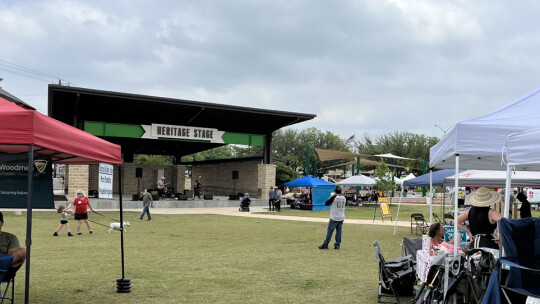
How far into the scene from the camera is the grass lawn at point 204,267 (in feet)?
24.3

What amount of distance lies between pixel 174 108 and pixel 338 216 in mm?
20777

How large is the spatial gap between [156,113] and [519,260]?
2939cm

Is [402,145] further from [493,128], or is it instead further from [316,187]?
[493,128]

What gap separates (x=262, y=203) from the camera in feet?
→ 115

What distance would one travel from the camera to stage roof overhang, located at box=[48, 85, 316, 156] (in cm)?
2847

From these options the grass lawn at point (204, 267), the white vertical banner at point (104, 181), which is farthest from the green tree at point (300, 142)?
the white vertical banner at point (104, 181)

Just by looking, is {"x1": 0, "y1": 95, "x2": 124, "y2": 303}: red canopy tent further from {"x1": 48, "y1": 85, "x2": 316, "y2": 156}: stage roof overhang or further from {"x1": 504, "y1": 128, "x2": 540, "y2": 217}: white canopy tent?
{"x1": 48, "y1": 85, "x2": 316, "y2": 156}: stage roof overhang

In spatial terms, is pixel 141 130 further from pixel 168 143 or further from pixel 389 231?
pixel 389 231

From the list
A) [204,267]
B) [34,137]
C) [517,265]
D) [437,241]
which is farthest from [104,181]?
[517,265]

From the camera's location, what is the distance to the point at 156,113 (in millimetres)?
32562

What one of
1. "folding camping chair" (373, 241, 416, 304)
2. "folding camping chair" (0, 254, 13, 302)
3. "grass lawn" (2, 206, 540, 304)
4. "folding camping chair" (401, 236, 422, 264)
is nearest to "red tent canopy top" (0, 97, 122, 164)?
"folding camping chair" (0, 254, 13, 302)

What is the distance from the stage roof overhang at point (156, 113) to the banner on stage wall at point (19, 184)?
2071 cm

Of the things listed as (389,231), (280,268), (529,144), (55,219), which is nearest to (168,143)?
(55,219)

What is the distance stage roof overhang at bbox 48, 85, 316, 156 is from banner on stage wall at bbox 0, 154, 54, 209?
67.9 ft
